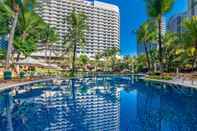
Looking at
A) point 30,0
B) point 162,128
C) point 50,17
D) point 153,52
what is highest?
point 50,17

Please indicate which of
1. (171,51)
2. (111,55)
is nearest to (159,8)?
(171,51)

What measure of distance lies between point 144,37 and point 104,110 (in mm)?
41706

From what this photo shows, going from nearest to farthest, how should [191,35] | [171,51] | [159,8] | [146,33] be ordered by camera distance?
1. [159,8]
2. [191,35]
3. [146,33]
4. [171,51]

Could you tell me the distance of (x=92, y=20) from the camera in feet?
383

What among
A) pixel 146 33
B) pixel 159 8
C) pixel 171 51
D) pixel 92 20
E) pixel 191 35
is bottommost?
pixel 171 51

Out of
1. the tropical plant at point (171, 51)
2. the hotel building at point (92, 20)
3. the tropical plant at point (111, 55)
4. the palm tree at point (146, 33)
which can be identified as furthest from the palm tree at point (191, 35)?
the hotel building at point (92, 20)

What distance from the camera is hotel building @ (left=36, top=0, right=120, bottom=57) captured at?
104 m

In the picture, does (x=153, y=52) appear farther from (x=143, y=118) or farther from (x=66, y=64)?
(x=143, y=118)

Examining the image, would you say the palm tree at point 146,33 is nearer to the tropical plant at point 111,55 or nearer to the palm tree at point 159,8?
the palm tree at point 159,8

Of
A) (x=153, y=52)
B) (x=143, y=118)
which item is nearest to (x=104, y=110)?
(x=143, y=118)

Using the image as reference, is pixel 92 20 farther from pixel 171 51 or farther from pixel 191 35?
pixel 191 35

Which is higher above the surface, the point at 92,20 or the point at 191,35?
the point at 92,20

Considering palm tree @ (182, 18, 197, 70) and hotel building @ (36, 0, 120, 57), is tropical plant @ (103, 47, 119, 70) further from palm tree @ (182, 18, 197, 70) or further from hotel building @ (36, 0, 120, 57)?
palm tree @ (182, 18, 197, 70)

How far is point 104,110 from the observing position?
428 inches
